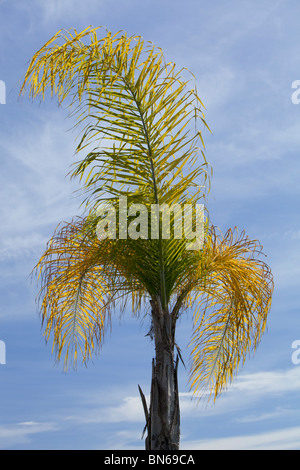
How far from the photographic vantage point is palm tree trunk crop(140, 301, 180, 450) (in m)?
5.65

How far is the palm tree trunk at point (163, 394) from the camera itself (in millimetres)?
5652

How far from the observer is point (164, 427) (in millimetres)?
5648

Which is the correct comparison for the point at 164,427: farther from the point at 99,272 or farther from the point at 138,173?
the point at 138,173

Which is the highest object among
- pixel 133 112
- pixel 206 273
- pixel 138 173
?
pixel 133 112

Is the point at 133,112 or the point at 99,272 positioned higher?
the point at 133,112

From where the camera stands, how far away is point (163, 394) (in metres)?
5.78

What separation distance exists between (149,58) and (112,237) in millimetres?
2142
